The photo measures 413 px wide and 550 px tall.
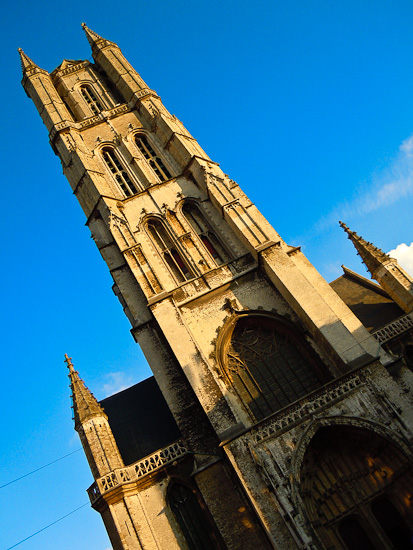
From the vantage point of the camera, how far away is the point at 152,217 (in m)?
20.0

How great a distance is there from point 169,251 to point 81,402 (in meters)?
7.15

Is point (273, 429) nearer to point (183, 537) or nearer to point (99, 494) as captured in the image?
point (183, 537)

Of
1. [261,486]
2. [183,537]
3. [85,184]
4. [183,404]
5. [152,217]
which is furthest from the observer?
[85,184]

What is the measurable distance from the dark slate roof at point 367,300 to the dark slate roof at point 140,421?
8.82 metres

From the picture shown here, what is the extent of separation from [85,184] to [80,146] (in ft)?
9.14

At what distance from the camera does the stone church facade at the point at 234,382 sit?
12406mm

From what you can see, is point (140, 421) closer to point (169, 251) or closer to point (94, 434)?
point (94, 434)

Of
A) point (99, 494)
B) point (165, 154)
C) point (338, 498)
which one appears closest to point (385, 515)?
point (338, 498)

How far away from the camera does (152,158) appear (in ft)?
75.6

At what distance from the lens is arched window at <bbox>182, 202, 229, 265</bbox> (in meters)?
18.8

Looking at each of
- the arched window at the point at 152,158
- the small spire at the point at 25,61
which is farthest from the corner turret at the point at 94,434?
the small spire at the point at 25,61

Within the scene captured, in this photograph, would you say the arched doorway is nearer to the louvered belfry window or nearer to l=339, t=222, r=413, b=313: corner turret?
the louvered belfry window

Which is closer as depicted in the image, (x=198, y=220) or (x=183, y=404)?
(x=183, y=404)

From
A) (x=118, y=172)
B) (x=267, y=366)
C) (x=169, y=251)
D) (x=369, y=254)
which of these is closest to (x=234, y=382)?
(x=267, y=366)
